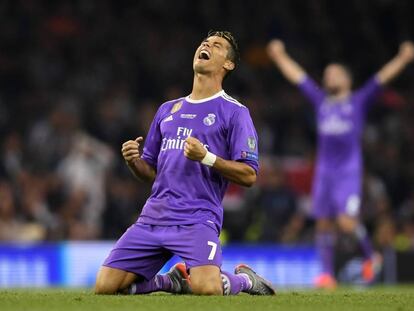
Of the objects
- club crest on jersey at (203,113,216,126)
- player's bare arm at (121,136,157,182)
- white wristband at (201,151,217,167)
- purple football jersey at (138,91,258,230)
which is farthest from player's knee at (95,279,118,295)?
club crest on jersey at (203,113,216,126)

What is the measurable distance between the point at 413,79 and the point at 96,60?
5803mm

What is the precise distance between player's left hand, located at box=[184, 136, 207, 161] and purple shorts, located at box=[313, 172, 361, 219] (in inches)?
216

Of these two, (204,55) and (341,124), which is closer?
(204,55)

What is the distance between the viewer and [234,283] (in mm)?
8148

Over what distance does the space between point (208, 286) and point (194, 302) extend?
60 centimetres

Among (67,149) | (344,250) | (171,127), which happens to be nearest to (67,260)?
(67,149)

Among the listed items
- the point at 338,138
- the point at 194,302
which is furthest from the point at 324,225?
the point at 194,302

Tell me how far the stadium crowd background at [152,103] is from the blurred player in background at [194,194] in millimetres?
6648

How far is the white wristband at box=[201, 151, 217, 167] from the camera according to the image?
25.8 feet

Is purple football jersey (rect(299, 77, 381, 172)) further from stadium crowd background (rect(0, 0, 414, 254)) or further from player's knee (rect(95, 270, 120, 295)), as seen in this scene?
player's knee (rect(95, 270, 120, 295))

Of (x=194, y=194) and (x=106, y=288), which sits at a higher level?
(x=194, y=194)

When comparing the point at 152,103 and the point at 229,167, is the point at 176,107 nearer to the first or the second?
the point at 229,167

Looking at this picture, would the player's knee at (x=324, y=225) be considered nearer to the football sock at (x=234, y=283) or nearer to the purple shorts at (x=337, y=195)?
the purple shorts at (x=337, y=195)

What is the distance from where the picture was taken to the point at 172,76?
60.5ft
